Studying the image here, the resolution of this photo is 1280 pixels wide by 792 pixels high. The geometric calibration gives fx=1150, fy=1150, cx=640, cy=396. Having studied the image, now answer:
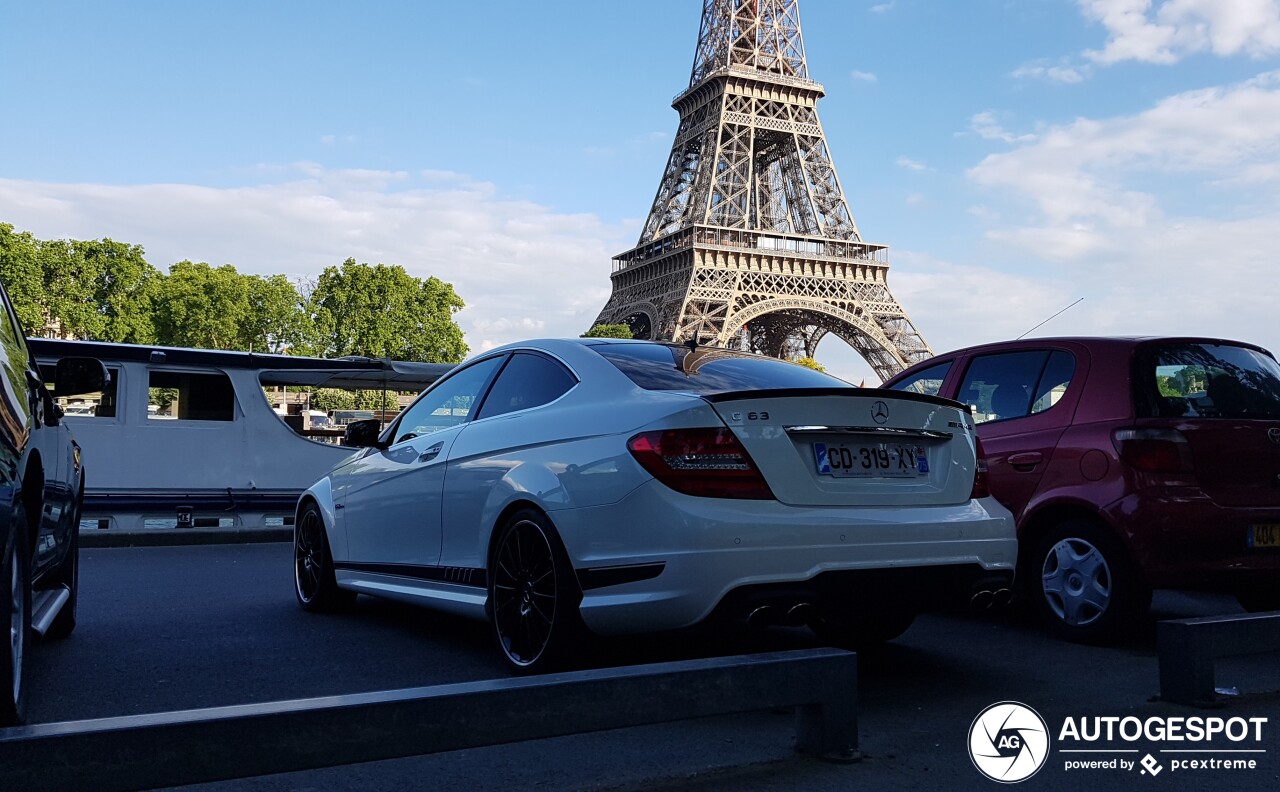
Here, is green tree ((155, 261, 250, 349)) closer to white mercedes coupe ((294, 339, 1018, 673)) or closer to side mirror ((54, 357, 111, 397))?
side mirror ((54, 357, 111, 397))

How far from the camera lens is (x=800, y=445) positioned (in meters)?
4.04

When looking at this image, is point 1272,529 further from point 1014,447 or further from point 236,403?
point 236,403

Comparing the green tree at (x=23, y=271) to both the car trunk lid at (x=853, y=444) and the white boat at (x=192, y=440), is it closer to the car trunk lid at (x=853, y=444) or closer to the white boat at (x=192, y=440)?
the white boat at (x=192, y=440)

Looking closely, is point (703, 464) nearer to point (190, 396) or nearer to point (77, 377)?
point (77, 377)

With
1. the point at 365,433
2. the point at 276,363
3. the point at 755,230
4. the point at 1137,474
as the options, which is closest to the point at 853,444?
the point at 1137,474

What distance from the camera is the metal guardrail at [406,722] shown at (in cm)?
228

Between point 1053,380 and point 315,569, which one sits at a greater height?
point 1053,380

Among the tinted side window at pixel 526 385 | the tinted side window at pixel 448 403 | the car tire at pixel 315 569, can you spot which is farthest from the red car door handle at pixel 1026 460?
the car tire at pixel 315 569

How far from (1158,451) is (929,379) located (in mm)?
1925

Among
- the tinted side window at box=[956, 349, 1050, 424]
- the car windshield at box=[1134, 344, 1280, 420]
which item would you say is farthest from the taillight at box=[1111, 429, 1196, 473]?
the tinted side window at box=[956, 349, 1050, 424]

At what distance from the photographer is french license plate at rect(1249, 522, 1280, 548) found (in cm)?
520

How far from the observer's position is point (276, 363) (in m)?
13.7

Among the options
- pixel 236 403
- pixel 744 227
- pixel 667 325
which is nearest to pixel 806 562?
pixel 236 403

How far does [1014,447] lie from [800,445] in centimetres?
237
